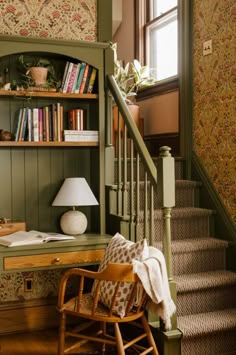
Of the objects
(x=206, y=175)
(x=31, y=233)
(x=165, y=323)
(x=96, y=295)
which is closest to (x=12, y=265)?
(x=31, y=233)

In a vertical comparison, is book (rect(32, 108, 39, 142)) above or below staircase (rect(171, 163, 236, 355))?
above

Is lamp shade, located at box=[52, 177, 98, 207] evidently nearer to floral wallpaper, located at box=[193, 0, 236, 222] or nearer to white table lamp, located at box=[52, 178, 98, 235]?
white table lamp, located at box=[52, 178, 98, 235]

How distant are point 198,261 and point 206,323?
2.02 ft

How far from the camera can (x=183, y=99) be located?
181 inches

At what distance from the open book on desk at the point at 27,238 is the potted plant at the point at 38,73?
999 millimetres

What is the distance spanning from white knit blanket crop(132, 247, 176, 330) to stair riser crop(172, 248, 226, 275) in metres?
0.81

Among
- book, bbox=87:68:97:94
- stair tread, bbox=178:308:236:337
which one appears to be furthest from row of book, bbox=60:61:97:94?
stair tread, bbox=178:308:236:337

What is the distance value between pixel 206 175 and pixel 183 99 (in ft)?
2.46

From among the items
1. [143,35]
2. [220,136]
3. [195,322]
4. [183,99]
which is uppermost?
[143,35]

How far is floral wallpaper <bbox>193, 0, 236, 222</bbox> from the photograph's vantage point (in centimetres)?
392

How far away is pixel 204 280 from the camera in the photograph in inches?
140

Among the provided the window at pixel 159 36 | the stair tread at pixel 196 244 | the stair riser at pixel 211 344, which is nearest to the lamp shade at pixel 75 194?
the stair tread at pixel 196 244

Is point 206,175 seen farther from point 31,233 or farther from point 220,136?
point 31,233

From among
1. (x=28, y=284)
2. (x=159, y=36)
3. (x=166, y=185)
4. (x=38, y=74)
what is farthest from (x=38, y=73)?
(x=159, y=36)
